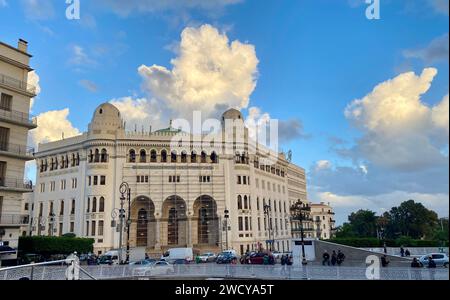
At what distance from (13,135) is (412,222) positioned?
50.3m

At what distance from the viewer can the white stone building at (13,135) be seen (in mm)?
22062

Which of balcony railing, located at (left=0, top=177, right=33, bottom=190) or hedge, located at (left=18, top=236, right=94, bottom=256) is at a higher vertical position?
balcony railing, located at (left=0, top=177, right=33, bottom=190)

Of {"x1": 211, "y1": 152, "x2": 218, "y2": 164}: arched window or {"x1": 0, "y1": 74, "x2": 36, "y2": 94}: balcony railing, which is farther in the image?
{"x1": 211, "y1": 152, "x2": 218, "y2": 164}: arched window

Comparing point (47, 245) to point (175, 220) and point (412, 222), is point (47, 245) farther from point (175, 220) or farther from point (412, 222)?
point (412, 222)

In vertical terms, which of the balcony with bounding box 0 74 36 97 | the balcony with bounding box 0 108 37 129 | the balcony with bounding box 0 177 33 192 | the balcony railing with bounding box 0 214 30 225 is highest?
the balcony with bounding box 0 74 36 97

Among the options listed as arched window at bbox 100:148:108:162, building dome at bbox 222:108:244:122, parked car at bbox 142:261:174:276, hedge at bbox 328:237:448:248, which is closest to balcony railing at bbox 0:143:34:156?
parked car at bbox 142:261:174:276

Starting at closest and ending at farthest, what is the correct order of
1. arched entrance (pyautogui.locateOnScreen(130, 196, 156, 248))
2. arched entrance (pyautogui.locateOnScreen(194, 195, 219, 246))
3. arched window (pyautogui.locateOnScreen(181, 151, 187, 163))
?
arched entrance (pyautogui.locateOnScreen(130, 196, 156, 248)) → arched entrance (pyautogui.locateOnScreen(194, 195, 219, 246)) → arched window (pyautogui.locateOnScreen(181, 151, 187, 163))

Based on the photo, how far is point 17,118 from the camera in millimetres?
22891

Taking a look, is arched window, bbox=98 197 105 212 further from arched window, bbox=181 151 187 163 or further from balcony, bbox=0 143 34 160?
balcony, bbox=0 143 34 160

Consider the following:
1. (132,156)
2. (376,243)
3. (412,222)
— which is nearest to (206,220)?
(132,156)

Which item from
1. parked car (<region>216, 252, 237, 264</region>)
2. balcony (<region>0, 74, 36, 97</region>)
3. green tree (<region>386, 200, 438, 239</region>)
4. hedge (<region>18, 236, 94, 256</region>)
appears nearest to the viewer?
balcony (<region>0, 74, 36, 97</region>)

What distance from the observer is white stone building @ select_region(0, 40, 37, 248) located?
2206 cm

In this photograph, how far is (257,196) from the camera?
1966 inches
